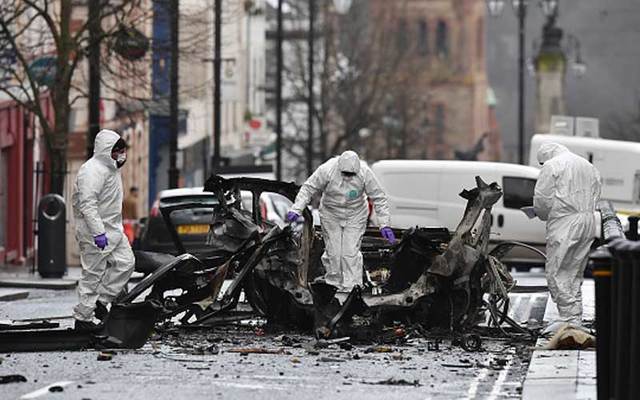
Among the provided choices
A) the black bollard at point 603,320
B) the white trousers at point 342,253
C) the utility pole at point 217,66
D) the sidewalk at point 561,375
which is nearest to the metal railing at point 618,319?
the black bollard at point 603,320

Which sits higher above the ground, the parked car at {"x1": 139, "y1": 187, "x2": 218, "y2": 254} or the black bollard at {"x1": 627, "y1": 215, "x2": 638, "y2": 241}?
the black bollard at {"x1": 627, "y1": 215, "x2": 638, "y2": 241}

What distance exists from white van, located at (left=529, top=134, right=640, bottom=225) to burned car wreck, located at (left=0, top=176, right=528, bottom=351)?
18482 millimetres

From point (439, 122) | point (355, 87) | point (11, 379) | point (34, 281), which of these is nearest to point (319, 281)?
point (11, 379)

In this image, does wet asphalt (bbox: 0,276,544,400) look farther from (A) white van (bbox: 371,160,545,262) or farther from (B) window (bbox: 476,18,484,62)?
(B) window (bbox: 476,18,484,62)

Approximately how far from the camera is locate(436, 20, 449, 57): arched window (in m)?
151

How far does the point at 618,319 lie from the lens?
11125mm

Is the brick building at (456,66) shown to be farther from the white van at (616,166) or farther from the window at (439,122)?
the white van at (616,166)

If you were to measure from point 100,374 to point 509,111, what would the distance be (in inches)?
5364

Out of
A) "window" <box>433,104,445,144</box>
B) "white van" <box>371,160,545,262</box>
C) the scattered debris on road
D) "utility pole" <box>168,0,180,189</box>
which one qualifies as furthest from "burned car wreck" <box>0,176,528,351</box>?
"window" <box>433,104,445,144</box>

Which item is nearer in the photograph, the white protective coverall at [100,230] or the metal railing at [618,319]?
the metal railing at [618,319]

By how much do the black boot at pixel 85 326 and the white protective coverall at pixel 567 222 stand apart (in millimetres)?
3957

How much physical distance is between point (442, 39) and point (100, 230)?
13581 centimetres

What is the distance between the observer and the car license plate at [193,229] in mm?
28766

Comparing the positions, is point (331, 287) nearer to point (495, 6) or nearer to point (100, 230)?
point (100, 230)
